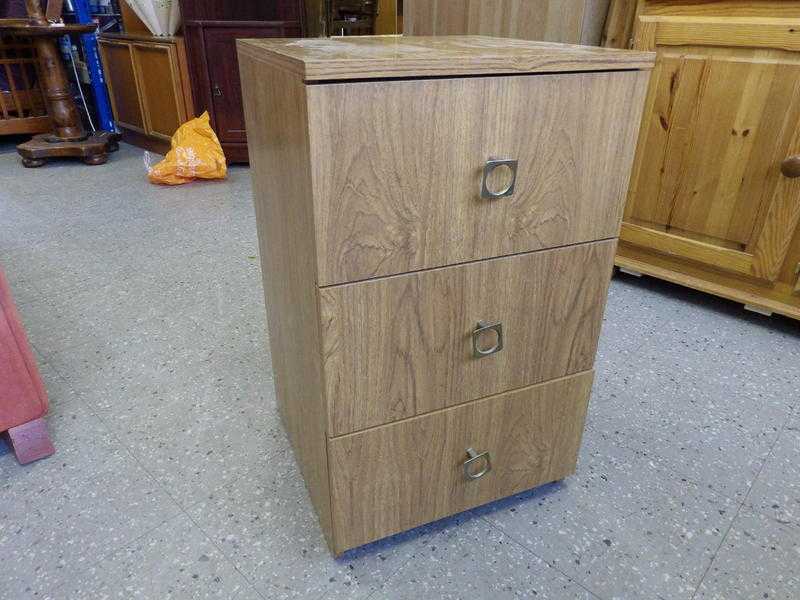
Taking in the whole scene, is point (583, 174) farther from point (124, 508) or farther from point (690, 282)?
point (690, 282)

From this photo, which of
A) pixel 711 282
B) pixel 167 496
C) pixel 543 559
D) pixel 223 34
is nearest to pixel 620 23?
pixel 711 282

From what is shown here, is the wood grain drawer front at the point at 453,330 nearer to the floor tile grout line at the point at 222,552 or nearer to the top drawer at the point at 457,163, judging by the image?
the top drawer at the point at 457,163

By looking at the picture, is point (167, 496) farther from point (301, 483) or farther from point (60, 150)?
point (60, 150)

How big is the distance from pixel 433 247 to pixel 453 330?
131mm

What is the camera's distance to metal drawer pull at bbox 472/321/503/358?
29.6 inches

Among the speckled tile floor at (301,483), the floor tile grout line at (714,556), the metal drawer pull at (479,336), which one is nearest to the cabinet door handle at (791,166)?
the speckled tile floor at (301,483)

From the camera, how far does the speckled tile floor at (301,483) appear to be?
0.85m

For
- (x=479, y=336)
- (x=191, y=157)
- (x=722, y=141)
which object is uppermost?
(x=722, y=141)

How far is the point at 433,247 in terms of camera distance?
0.67 meters

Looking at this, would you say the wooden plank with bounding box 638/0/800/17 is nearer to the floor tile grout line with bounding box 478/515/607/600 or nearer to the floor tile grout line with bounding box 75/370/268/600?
the floor tile grout line with bounding box 478/515/607/600

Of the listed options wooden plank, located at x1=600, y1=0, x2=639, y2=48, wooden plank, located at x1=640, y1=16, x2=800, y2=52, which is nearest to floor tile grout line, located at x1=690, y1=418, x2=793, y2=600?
wooden plank, located at x1=640, y1=16, x2=800, y2=52

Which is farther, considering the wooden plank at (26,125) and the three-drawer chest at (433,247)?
the wooden plank at (26,125)

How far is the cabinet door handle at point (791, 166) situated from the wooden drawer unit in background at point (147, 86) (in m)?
2.66

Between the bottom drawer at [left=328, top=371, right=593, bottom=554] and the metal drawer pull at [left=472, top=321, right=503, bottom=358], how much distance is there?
0.29 feet
